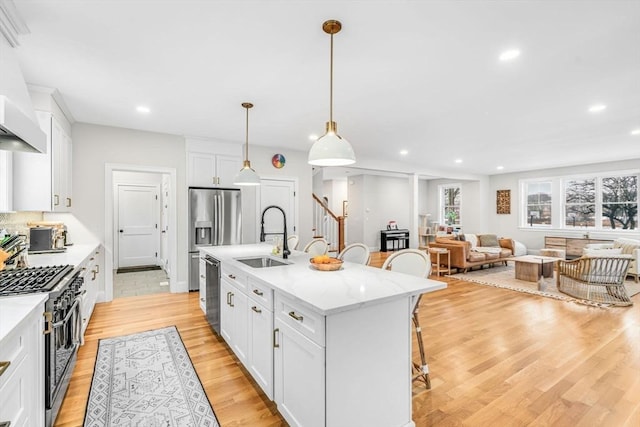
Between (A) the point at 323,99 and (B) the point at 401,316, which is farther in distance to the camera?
(A) the point at 323,99

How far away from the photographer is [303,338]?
5.36 feet

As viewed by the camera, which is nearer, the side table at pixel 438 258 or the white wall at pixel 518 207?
the side table at pixel 438 258

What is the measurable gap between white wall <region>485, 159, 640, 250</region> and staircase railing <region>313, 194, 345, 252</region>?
5.24 m

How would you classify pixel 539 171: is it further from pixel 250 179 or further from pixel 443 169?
pixel 250 179

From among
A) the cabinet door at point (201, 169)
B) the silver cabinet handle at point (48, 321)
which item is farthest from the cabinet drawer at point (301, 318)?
the cabinet door at point (201, 169)

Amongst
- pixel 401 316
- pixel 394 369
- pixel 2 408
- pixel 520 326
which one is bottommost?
pixel 520 326

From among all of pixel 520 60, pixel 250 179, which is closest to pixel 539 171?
pixel 520 60

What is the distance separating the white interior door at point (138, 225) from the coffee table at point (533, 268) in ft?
26.1

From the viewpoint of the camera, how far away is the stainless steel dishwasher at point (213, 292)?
10.4ft

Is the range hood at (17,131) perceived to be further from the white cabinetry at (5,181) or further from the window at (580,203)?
the window at (580,203)

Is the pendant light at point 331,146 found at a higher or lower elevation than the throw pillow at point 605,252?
higher

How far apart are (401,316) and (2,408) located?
1807 mm

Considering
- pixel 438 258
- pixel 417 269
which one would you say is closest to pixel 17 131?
pixel 417 269

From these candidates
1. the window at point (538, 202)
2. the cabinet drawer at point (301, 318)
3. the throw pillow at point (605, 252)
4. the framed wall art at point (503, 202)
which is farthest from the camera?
the framed wall art at point (503, 202)
